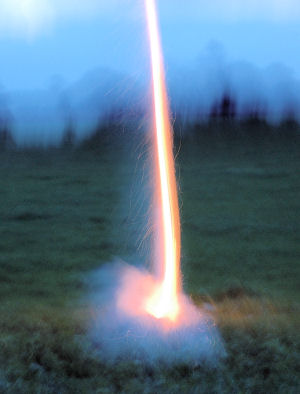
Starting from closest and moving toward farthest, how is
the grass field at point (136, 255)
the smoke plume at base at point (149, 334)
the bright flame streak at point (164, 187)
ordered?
the grass field at point (136, 255) < the smoke plume at base at point (149, 334) < the bright flame streak at point (164, 187)

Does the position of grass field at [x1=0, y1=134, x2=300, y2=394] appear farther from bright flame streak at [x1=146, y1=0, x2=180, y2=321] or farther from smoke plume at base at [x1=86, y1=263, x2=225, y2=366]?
bright flame streak at [x1=146, y1=0, x2=180, y2=321]

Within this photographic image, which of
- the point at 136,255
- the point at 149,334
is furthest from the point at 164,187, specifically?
the point at 136,255

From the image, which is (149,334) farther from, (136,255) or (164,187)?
(136,255)

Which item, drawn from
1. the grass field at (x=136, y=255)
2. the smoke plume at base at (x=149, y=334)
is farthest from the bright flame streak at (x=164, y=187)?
the grass field at (x=136, y=255)

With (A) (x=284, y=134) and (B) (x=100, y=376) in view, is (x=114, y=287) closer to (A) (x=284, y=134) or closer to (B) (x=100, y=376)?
(B) (x=100, y=376)

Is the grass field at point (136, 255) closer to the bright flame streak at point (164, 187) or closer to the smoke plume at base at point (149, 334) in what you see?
the smoke plume at base at point (149, 334)

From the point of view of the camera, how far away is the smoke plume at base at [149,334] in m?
2.99

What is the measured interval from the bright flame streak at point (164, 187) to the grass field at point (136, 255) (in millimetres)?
360

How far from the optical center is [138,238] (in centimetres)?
574

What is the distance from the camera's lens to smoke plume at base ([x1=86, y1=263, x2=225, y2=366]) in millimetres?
2986

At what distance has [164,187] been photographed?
357 centimetres

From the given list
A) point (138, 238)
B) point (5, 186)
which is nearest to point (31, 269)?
point (138, 238)

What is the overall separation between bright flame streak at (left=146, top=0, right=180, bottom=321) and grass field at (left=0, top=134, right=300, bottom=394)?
0.36m

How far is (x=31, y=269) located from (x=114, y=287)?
45.7 inches
